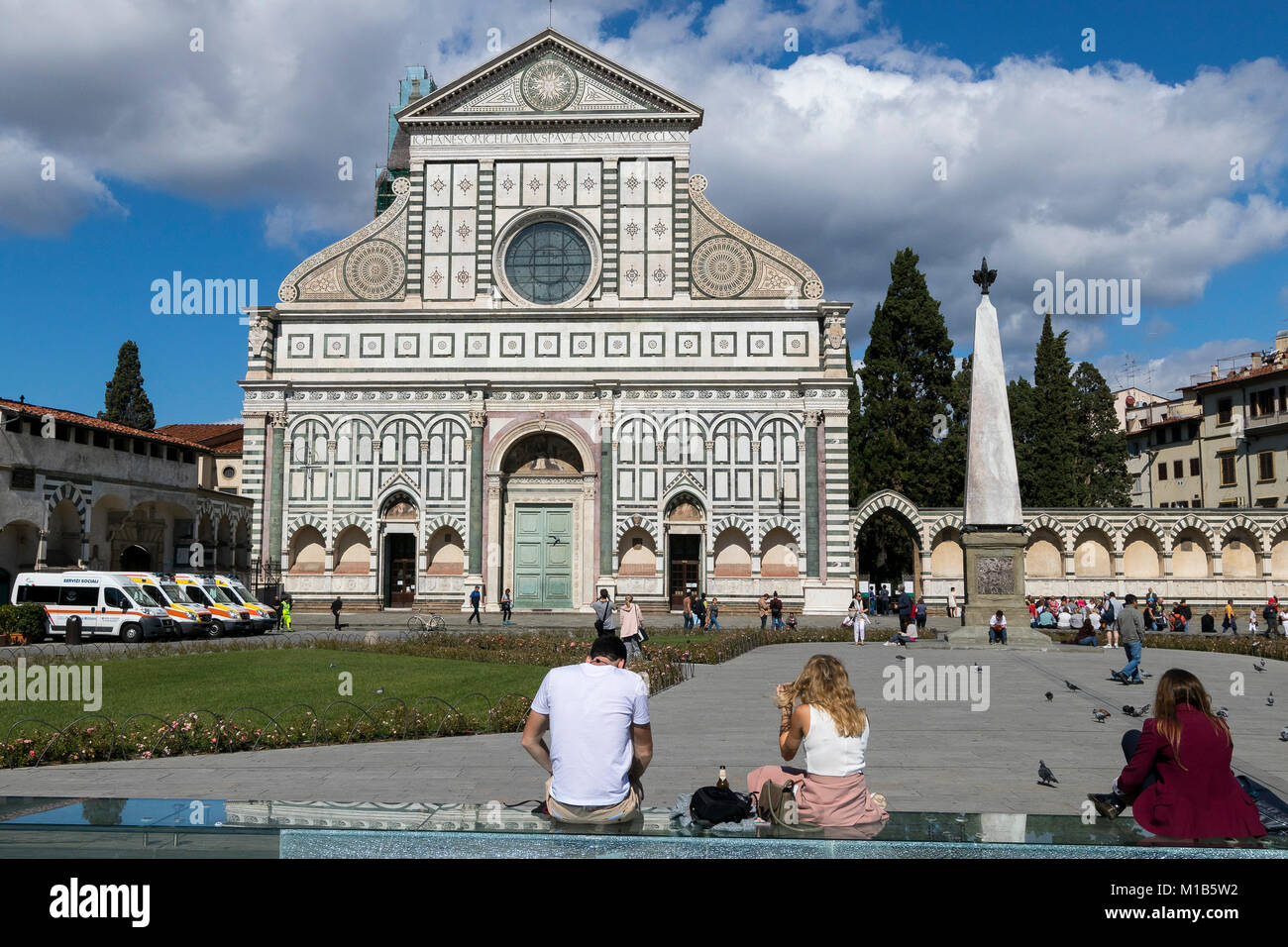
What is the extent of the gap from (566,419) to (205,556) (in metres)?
15.8

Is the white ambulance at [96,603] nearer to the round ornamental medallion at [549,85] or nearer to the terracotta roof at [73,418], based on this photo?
the terracotta roof at [73,418]

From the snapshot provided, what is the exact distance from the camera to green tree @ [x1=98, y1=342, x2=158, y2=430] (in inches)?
2334

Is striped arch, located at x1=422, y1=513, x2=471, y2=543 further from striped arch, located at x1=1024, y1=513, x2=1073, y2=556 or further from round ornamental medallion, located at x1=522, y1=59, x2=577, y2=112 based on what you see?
striped arch, located at x1=1024, y1=513, x2=1073, y2=556

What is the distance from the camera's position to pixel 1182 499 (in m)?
59.3

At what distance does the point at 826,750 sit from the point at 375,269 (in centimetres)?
4060

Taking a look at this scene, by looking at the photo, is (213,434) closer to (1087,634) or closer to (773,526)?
(773,526)

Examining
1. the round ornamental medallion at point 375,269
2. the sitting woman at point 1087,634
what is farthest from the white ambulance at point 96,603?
the sitting woman at point 1087,634

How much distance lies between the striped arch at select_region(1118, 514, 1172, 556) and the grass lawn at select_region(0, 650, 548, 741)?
34001 millimetres

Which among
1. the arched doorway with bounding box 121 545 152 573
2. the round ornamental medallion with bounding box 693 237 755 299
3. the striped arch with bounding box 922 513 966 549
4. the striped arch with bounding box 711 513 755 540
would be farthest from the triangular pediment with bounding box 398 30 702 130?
the arched doorway with bounding box 121 545 152 573

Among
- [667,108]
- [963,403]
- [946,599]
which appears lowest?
[946,599]

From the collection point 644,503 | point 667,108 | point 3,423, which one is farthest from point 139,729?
point 667,108

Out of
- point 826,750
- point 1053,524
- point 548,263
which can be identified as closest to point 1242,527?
point 1053,524
